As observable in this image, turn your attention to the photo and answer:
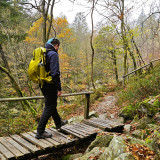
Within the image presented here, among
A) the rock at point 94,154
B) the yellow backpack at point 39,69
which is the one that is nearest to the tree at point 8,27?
the yellow backpack at point 39,69

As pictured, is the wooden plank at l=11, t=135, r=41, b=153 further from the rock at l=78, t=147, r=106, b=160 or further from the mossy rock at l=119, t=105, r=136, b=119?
the mossy rock at l=119, t=105, r=136, b=119

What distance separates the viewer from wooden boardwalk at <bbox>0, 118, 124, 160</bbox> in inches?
119

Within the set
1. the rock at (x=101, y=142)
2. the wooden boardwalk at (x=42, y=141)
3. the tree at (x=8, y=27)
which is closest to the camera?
the wooden boardwalk at (x=42, y=141)

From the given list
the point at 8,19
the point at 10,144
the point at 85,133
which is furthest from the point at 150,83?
the point at 8,19

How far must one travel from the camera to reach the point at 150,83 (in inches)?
266

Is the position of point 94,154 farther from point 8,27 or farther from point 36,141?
point 8,27

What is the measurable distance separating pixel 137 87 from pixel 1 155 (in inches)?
248

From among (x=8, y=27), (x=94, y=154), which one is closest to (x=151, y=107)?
(x=94, y=154)

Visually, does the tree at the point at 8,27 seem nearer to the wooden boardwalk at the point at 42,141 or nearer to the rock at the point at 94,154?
the wooden boardwalk at the point at 42,141

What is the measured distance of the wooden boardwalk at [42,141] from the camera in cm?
303

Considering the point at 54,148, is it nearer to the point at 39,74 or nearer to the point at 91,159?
the point at 91,159

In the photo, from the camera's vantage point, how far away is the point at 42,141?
3564 mm

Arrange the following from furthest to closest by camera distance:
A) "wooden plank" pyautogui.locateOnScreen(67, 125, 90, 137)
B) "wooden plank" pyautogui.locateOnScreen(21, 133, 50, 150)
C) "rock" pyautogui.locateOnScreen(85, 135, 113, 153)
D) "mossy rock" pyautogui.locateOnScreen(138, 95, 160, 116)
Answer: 1. "mossy rock" pyautogui.locateOnScreen(138, 95, 160, 116)
2. "wooden plank" pyautogui.locateOnScreen(67, 125, 90, 137)
3. "rock" pyautogui.locateOnScreen(85, 135, 113, 153)
4. "wooden plank" pyautogui.locateOnScreen(21, 133, 50, 150)

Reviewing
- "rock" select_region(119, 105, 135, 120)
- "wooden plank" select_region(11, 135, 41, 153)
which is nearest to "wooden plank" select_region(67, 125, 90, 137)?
"wooden plank" select_region(11, 135, 41, 153)
